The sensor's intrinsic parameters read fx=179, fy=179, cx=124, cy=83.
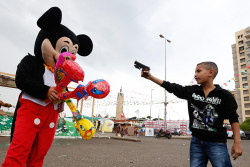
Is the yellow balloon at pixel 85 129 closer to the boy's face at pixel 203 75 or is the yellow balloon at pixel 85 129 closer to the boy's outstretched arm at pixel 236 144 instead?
the boy's face at pixel 203 75

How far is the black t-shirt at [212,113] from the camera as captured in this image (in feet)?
5.79

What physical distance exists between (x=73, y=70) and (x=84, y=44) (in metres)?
1.17

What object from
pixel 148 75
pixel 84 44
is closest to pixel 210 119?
pixel 148 75

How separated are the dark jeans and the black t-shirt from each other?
0.18ft

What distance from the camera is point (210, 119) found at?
1.81 metres

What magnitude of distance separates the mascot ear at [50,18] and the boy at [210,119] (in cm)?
121

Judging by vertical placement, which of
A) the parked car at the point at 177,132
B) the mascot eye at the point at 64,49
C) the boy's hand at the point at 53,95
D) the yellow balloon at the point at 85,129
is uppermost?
the mascot eye at the point at 64,49

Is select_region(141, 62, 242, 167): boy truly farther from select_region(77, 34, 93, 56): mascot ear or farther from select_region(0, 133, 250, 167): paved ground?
select_region(0, 133, 250, 167): paved ground

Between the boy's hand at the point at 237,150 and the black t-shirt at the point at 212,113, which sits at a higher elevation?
the black t-shirt at the point at 212,113

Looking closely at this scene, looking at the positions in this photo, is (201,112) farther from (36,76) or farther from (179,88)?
(36,76)

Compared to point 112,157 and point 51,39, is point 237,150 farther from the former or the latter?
point 112,157

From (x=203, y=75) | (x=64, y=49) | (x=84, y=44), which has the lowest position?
(x=203, y=75)

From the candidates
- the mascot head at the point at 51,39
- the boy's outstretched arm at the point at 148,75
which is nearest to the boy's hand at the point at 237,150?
the boy's outstretched arm at the point at 148,75

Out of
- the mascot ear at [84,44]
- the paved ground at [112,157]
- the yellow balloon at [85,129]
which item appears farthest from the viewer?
the paved ground at [112,157]
